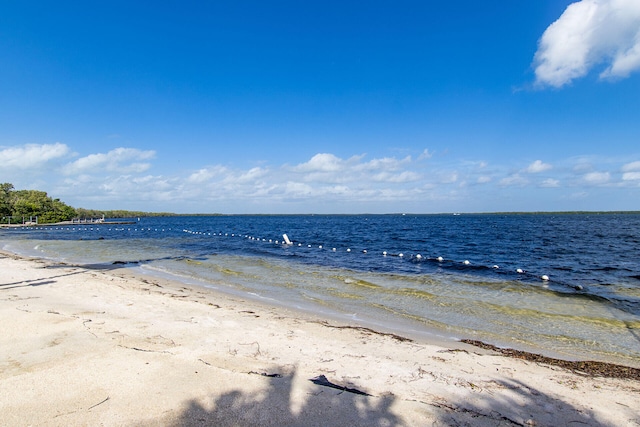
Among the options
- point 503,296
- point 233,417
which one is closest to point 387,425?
point 233,417

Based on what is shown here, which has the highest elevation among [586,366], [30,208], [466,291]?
[30,208]

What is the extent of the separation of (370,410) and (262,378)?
179 centimetres

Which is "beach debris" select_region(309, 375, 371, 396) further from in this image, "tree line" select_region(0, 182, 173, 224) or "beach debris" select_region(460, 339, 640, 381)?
"tree line" select_region(0, 182, 173, 224)

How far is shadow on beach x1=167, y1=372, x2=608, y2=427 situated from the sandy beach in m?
0.02

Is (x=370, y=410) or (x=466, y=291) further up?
(x=370, y=410)

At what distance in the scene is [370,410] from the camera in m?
4.54

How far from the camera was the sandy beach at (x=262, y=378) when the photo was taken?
4.37 meters

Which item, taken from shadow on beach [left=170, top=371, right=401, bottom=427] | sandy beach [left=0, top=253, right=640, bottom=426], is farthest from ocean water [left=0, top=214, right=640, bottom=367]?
shadow on beach [left=170, top=371, right=401, bottom=427]

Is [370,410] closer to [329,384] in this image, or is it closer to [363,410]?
[363,410]

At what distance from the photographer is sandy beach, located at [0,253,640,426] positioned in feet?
14.3

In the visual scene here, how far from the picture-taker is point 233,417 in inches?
167

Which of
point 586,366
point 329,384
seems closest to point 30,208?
point 329,384

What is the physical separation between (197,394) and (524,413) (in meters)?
4.60

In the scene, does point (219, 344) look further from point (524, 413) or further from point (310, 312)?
point (524, 413)
